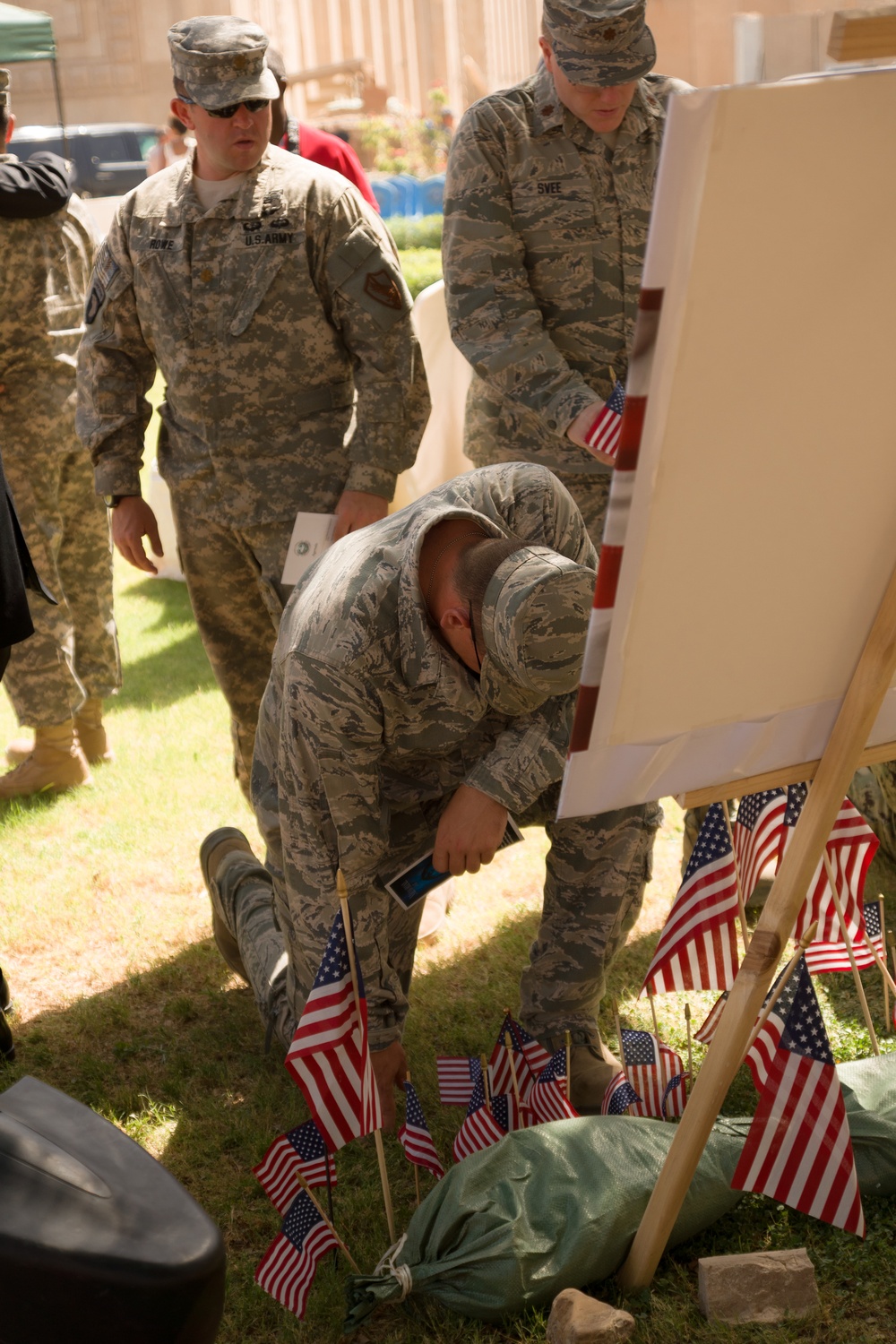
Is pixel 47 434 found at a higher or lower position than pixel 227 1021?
higher

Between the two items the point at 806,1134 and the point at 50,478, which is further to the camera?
the point at 50,478

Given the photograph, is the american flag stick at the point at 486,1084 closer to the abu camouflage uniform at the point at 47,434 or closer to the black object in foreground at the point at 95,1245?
the black object in foreground at the point at 95,1245

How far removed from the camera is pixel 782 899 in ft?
6.09

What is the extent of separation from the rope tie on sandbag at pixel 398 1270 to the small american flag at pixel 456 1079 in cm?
41

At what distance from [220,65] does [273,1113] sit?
2521 millimetres

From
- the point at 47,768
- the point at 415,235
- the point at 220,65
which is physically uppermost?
the point at 220,65

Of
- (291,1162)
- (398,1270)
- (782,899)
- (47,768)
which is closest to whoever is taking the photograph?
(782,899)

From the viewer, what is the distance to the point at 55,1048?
3.25m

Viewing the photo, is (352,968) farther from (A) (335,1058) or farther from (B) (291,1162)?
(B) (291,1162)

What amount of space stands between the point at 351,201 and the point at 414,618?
1.63 metres

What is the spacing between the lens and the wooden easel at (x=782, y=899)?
5.71 feet

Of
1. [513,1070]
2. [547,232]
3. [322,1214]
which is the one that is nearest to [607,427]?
[547,232]

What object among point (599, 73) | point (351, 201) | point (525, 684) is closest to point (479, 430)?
point (351, 201)

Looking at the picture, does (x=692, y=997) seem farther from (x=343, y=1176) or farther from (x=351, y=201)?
(x=351, y=201)
